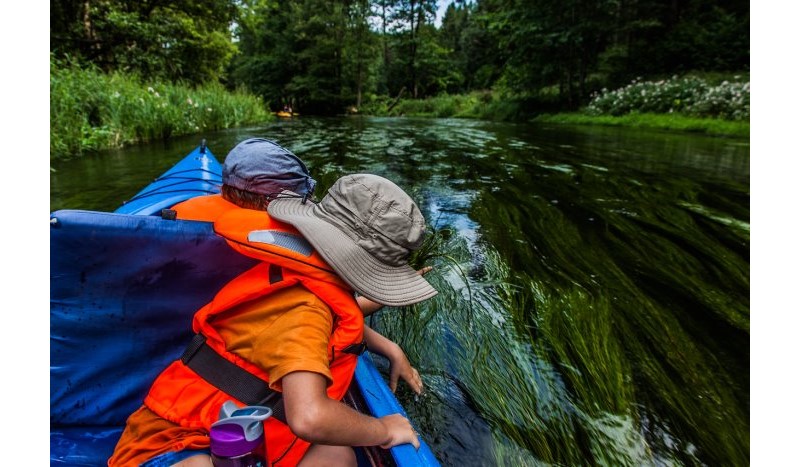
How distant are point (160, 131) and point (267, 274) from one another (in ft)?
32.2

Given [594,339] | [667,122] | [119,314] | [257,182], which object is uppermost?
[667,122]

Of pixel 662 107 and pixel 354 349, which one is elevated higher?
pixel 662 107

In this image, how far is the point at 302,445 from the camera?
1290 mm

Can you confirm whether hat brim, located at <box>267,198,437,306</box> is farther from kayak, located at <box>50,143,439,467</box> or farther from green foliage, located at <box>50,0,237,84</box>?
green foliage, located at <box>50,0,237,84</box>

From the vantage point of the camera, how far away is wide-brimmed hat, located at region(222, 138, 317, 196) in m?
1.58

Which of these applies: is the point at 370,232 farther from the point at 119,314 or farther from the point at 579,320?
the point at 579,320

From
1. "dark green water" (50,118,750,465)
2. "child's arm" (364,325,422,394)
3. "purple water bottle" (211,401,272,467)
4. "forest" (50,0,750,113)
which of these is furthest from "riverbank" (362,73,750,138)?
"purple water bottle" (211,401,272,467)

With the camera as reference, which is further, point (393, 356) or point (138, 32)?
point (138, 32)

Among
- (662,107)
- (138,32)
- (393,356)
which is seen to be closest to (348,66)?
(138,32)

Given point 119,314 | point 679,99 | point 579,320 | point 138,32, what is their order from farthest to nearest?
point 679,99
point 138,32
point 579,320
point 119,314

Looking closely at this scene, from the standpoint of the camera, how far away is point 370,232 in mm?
1255

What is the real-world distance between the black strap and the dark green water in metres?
0.80

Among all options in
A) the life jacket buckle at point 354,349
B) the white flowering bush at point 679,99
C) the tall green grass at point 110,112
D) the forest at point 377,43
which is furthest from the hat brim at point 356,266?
the white flowering bush at point 679,99

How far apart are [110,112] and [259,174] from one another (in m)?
8.42
